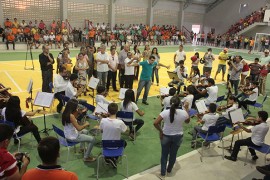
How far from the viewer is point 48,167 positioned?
294cm

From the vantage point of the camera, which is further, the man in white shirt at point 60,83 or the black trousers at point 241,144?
the man in white shirt at point 60,83

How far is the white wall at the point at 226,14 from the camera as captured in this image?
123ft

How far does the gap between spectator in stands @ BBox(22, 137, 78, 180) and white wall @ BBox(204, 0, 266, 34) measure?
4040 cm

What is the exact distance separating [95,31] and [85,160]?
77.4 ft

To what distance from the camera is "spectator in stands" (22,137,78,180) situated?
9.50ft

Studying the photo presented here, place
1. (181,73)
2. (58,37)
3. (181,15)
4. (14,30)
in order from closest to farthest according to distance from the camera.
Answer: (181,73)
(14,30)
(58,37)
(181,15)

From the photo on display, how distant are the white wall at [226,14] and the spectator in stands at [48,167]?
4040 centimetres

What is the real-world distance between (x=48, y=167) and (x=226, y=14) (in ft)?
140

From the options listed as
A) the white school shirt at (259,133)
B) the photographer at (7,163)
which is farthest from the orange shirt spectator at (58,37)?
the photographer at (7,163)

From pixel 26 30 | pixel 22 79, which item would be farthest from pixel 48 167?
pixel 26 30

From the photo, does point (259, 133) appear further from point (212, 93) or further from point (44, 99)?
point (44, 99)

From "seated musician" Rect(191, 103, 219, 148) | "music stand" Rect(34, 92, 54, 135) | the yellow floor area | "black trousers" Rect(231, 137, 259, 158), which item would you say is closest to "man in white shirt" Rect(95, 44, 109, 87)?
the yellow floor area

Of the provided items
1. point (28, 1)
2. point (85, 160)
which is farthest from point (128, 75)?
point (28, 1)

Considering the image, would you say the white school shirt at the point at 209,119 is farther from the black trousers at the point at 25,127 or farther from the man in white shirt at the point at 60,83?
the man in white shirt at the point at 60,83
